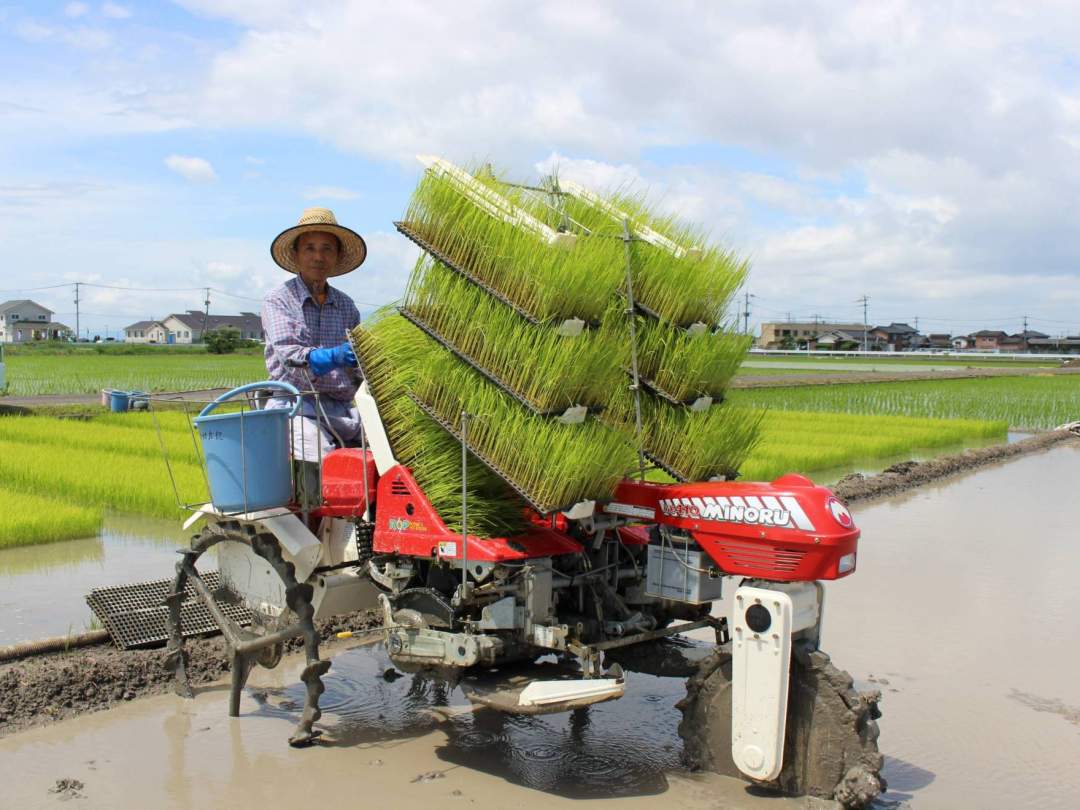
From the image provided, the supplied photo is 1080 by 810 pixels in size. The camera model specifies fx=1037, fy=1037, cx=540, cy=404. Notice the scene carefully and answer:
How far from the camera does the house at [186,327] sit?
89.2 metres

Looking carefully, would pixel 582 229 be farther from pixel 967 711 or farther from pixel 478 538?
pixel 967 711

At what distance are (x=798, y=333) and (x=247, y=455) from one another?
100 m

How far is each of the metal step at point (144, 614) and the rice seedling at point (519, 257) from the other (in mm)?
2139

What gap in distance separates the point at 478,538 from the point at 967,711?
94.8 inches

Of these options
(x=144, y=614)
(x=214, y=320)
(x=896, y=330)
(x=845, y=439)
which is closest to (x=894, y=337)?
(x=896, y=330)

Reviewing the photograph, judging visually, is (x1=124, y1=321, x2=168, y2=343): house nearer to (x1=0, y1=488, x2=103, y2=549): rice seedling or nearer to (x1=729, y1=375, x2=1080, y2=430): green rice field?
(x1=729, y1=375, x2=1080, y2=430): green rice field

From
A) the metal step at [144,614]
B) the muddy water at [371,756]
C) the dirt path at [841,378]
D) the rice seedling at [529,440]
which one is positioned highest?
the rice seedling at [529,440]

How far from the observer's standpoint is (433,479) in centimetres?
388

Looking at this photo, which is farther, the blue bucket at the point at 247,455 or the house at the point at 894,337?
the house at the point at 894,337

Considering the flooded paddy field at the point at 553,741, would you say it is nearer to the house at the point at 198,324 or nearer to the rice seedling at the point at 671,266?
the rice seedling at the point at 671,266

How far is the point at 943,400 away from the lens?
85.8 ft

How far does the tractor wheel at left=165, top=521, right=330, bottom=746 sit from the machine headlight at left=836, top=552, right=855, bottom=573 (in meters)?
1.99

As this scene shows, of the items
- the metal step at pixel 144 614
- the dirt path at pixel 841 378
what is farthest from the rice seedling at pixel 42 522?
the dirt path at pixel 841 378

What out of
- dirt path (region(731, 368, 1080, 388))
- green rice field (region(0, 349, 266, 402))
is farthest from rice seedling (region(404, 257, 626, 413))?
dirt path (region(731, 368, 1080, 388))
